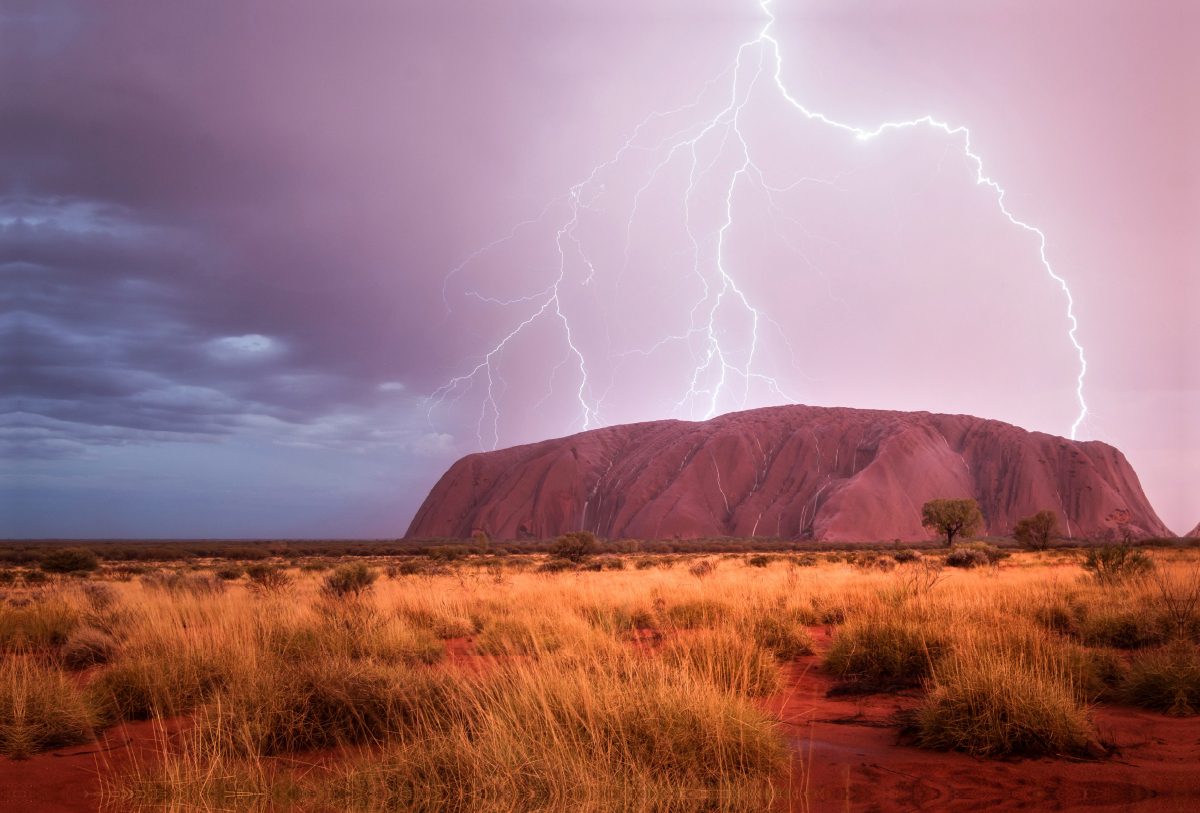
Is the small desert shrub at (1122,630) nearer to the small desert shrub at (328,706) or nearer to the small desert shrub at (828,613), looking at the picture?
the small desert shrub at (828,613)

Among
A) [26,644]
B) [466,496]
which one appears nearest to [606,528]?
[466,496]

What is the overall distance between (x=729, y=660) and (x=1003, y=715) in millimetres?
2003

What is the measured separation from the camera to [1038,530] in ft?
145

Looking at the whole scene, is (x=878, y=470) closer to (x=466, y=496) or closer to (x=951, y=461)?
(x=951, y=461)

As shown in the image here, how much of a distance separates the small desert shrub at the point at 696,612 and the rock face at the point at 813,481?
57.9m

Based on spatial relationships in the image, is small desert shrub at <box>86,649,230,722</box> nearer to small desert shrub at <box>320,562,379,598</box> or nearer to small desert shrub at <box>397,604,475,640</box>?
small desert shrub at <box>397,604,475,640</box>

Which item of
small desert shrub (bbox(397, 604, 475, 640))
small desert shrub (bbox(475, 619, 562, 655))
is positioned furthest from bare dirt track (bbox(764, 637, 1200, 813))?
small desert shrub (bbox(397, 604, 475, 640))

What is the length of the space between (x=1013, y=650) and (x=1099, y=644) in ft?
10.6

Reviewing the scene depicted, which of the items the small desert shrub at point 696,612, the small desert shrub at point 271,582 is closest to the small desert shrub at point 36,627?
the small desert shrub at point 271,582

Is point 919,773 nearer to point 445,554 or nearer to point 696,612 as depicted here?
point 696,612

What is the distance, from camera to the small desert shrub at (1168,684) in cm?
493

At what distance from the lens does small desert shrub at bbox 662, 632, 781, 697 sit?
17.1 feet

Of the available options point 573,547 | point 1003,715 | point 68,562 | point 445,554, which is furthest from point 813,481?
point 1003,715

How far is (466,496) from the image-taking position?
9781 centimetres
